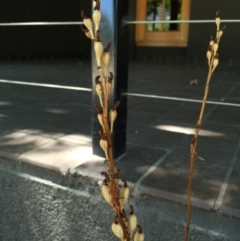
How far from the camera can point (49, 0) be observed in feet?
17.9

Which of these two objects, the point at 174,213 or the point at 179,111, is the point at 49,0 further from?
the point at 174,213

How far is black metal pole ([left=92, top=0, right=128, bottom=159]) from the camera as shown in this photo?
938mm

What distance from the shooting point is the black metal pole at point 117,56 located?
3.08 feet

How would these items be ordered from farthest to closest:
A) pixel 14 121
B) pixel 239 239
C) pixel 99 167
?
1. pixel 14 121
2. pixel 99 167
3. pixel 239 239

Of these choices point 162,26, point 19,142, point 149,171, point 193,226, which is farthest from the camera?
point 162,26

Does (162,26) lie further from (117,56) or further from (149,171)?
(149,171)

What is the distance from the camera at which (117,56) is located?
0.96 meters

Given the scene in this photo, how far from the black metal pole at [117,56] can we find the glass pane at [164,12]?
4.74 metres

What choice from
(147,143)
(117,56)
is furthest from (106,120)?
(147,143)

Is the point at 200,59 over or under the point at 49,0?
under

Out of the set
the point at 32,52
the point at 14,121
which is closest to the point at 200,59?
the point at 32,52

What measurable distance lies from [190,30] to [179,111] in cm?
375

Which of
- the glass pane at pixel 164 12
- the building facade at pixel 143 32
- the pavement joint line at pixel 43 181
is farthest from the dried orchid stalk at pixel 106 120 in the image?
the glass pane at pixel 164 12

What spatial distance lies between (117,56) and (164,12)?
16.2 ft
